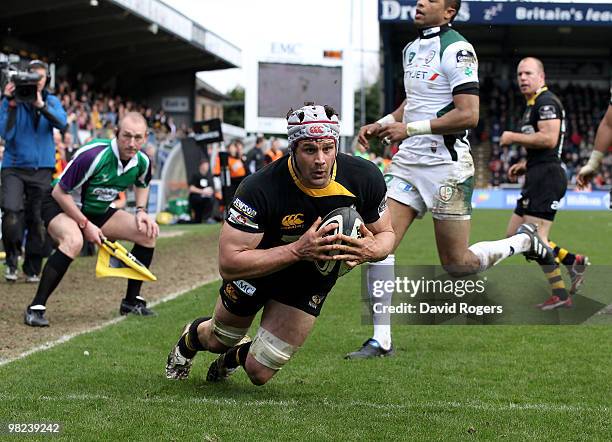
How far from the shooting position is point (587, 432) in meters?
4.70

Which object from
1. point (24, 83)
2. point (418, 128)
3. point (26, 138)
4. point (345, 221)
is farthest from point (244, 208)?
point (26, 138)

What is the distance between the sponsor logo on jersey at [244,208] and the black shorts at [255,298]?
631 mm

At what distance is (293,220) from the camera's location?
16.8ft

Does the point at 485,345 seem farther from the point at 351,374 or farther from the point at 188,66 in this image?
the point at 188,66

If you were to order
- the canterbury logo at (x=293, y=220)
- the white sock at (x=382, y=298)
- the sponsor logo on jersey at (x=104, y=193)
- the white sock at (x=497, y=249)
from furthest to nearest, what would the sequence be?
1. the sponsor logo on jersey at (x=104, y=193)
2. the white sock at (x=497, y=249)
3. the white sock at (x=382, y=298)
4. the canterbury logo at (x=293, y=220)

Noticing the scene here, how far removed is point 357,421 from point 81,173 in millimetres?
4427

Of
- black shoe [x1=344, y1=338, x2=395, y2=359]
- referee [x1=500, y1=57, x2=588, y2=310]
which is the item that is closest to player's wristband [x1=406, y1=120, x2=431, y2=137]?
black shoe [x1=344, y1=338, x2=395, y2=359]

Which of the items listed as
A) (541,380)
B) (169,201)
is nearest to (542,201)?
(541,380)

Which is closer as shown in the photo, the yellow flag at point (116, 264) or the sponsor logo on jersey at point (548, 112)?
the yellow flag at point (116, 264)

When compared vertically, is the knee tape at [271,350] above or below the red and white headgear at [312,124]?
below

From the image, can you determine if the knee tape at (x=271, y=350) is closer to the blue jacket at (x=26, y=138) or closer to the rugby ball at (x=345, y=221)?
the rugby ball at (x=345, y=221)

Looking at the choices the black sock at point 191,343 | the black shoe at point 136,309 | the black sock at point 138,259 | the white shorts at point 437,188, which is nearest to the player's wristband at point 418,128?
the white shorts at point 437,188

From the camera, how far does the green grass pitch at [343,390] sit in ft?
15.6

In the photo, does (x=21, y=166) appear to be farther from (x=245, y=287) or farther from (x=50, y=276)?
(x=245, y=287)
